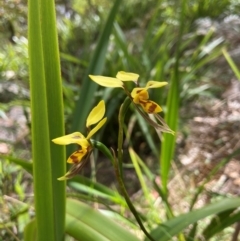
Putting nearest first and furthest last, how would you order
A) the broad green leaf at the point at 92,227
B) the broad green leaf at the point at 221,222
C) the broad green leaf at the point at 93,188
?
the broad green leaf at the point at 92,227 → the broad green leaf at the point at 221,222 → the broad green leaf at the point at 93,188

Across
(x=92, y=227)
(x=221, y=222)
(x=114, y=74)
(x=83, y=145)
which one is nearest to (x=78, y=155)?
(x=83, y=145)

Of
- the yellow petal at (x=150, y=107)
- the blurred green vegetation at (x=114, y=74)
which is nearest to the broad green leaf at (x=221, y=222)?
the blurred green vegetation at (x=114, y=74)

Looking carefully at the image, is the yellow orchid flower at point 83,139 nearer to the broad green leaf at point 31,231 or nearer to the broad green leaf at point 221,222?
the broad green leaf at point 31,231

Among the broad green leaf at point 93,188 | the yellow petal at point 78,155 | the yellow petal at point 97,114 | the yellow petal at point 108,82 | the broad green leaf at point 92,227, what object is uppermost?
the yellow petal at point 108,82

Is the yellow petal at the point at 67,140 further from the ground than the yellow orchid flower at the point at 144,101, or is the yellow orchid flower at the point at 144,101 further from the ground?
the yellow orchid flower at the point at 144,101

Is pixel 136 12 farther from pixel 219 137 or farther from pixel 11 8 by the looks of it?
Result: pixel 11 8

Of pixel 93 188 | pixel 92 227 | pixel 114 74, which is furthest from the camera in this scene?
pixel 114 74

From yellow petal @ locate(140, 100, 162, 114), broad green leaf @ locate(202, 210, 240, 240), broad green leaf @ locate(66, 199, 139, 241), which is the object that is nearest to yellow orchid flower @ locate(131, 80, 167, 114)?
yellow petal @ locate(140, 100, 162, 114)

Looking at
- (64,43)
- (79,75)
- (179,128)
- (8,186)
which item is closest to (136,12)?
(64,43)

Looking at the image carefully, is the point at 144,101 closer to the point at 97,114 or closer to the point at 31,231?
the point at 97,114
